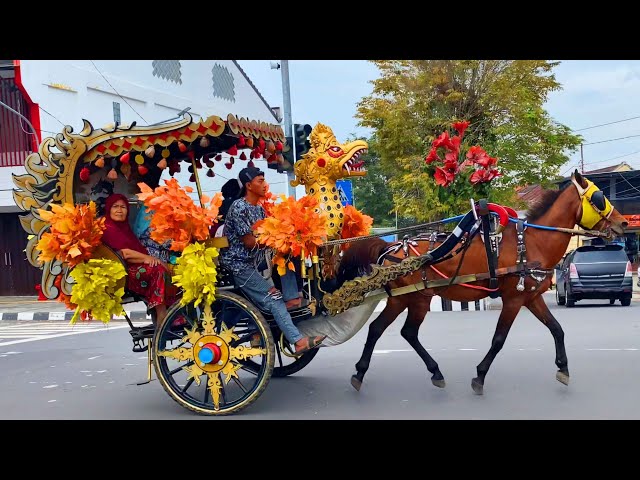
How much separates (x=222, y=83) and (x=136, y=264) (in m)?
20.9

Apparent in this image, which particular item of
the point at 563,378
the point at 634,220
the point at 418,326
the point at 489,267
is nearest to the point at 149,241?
the point at 418,326

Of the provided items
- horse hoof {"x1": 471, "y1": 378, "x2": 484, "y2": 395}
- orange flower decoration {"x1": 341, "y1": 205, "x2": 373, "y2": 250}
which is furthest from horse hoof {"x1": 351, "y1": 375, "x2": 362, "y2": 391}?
orange flower decoration {"x1": 341, "y1": 205, "x2": 373, "y2": 250}

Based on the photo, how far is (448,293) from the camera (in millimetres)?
6820

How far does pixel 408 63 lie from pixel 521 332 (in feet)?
30.8

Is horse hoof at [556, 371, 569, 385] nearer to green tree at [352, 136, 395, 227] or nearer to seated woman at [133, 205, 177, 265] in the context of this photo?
seated woman at [133, 205, 177, 265]

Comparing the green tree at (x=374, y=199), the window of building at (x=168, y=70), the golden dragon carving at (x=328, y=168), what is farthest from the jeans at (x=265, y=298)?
the green tree at (x=374, y=199)

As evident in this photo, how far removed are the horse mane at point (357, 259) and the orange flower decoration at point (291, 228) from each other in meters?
1.04

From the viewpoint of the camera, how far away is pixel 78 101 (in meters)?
20.0

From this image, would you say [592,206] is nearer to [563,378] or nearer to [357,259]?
[563,378]

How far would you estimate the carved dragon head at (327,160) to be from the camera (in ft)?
23.9

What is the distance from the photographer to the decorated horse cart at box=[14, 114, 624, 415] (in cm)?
591

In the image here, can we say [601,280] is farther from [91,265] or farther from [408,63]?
[91,265]

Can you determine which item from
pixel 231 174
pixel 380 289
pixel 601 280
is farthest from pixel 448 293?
pixel 231 174

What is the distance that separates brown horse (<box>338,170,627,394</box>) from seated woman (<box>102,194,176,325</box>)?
5.44 feet
